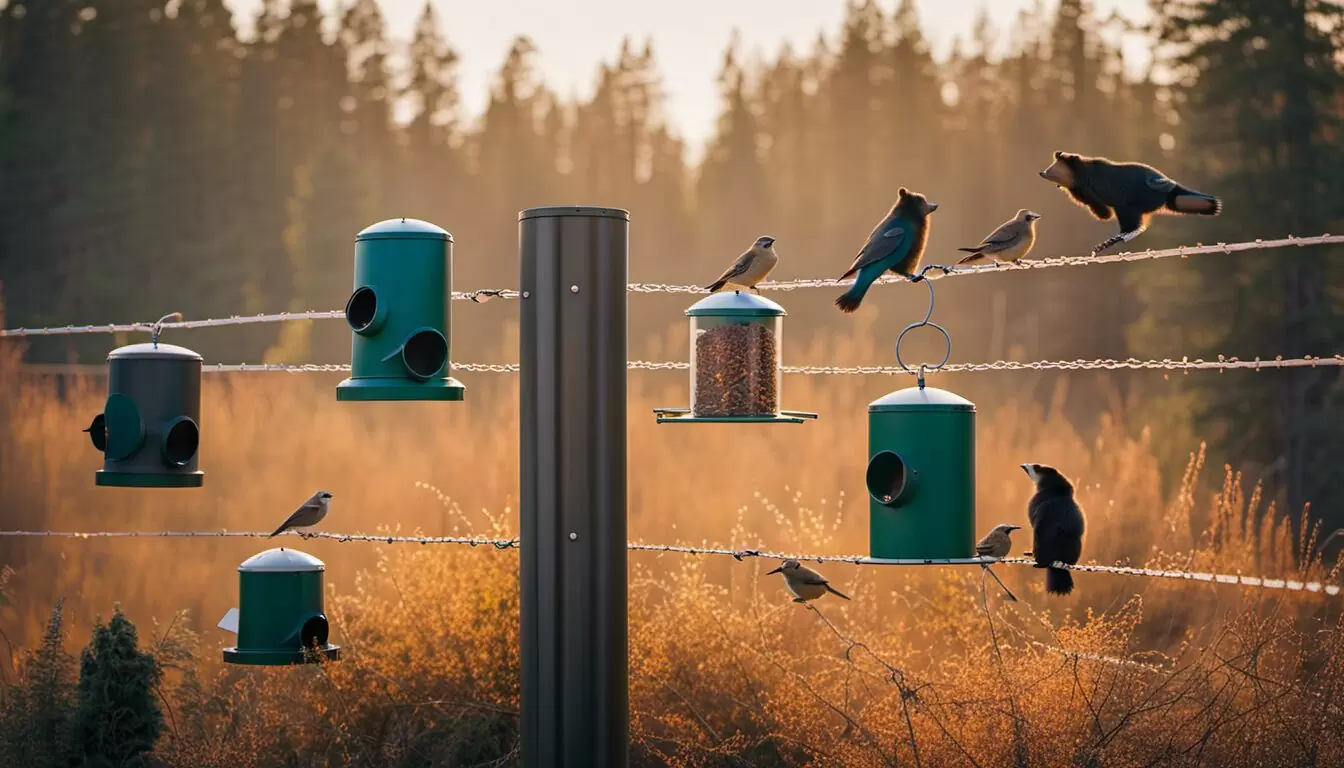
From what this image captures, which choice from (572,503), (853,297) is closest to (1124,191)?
(853,297)

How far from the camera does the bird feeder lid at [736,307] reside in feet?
13.7

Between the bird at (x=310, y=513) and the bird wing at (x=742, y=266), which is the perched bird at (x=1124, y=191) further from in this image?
the bird at (x=310, y=513)

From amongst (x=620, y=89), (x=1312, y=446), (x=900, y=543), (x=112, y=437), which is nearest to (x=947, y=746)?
(x=900, y=543)

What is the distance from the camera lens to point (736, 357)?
13.7ft

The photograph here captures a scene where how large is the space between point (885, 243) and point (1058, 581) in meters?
1.15

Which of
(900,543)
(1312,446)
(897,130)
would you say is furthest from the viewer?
(897,130)

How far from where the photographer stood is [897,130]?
4806 centimetres

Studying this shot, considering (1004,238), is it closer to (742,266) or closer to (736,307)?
(742,266)

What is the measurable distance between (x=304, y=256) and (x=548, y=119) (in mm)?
27608

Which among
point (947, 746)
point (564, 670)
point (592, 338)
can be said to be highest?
point (592, 338)

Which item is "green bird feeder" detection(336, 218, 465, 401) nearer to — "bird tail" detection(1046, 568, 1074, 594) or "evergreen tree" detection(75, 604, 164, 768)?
"bird tail" detection(1046, 568, 1074, 594)

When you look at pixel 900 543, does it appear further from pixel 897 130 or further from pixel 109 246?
pixel 897 130

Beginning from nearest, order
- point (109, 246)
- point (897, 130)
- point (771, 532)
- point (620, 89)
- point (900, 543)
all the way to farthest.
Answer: point (900, 543), point (771, 532), point (109, 246), point (897, 130), point (620, 89)

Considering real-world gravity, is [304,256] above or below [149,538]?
above
